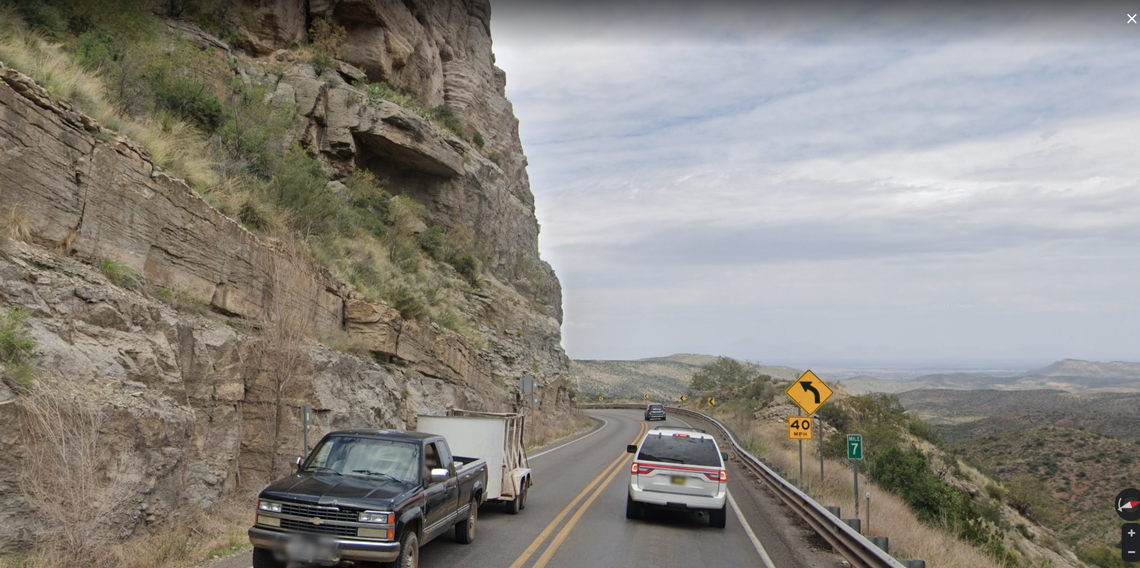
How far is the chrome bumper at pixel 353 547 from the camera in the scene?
7.41m

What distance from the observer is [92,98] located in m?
13.2

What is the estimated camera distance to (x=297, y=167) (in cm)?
2275

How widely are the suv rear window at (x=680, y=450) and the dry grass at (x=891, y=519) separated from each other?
285 cm

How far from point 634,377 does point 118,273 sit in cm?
13783

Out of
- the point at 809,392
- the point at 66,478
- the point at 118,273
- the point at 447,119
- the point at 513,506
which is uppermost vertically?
the point at 447,119

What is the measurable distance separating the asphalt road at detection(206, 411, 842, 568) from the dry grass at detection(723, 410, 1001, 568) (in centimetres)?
124

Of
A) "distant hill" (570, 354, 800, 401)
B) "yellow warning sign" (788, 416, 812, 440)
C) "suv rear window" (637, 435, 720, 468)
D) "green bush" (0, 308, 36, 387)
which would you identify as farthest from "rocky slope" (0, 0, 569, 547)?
"distant hill" (570, 354, 800, 401)

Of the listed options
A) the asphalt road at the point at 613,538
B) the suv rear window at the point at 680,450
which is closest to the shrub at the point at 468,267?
the asphalt road at the point at 613,538

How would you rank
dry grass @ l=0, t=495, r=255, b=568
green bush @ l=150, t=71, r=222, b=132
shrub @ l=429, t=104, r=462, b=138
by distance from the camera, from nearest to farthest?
dry grass @ l=0, t=495, r=255, b=568 < green bush @ l=150, t=71, r=222, b=132 < shrub @ l=429, t=104, r=462, b=138

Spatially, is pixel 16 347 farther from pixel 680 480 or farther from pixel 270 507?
pixel 680 480

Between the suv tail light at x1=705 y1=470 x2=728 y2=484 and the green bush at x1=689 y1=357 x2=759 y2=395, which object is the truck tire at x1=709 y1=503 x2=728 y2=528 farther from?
the green bush at x1=689 y1=357 x2=759 y2=395

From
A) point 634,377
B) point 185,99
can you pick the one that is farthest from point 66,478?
point 634,377

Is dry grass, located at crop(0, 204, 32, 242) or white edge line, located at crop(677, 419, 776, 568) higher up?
dry grass, located at crop(0, 204, 32, 242)

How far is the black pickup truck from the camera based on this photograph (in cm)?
745
